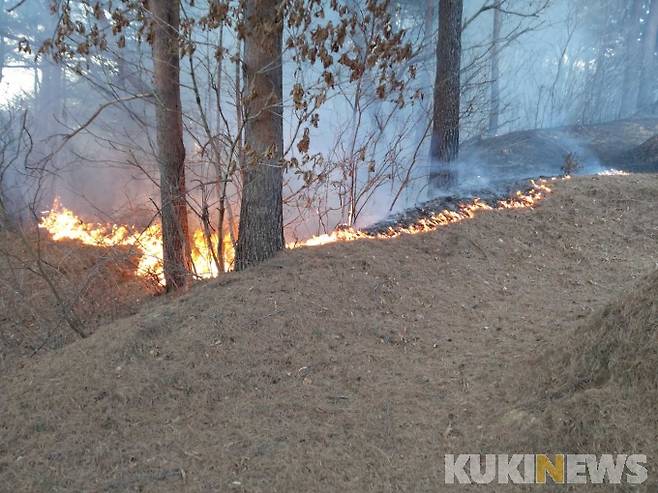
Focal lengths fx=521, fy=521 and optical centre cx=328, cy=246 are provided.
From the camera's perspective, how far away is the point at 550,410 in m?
3.08

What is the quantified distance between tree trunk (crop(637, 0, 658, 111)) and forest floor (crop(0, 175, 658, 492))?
2515cm

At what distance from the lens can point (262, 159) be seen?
5.41 m

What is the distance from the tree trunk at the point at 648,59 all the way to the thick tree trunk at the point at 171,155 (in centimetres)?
2632

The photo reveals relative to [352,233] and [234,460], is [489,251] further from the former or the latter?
[234,460]

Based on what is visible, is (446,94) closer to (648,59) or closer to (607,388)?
(607,388)

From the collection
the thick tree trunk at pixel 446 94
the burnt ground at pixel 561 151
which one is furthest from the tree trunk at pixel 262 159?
the burnt ground at pixel 561 151

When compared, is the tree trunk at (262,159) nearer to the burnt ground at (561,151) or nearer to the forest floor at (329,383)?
the forest floor at (329,383)

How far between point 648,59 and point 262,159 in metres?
29.3

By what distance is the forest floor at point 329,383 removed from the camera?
10.0ft

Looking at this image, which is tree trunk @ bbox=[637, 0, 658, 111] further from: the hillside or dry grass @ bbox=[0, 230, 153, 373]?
dry grass @ bbox=[0, 230, 153, 373]

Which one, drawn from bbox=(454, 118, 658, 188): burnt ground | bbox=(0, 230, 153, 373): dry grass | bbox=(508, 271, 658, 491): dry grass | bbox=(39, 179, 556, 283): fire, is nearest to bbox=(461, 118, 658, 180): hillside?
bbox=(454, 118, 658, 188): burnt ground

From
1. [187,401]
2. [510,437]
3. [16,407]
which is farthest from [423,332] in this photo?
[16,407]

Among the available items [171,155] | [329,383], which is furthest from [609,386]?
[171,155]

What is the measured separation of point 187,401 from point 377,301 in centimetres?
223
